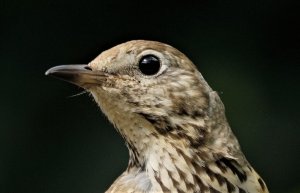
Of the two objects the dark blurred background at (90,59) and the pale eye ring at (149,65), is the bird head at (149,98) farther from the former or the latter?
the dark blurred background at (90,59)

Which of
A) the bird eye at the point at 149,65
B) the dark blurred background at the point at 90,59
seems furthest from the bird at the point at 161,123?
the dark blurred background at the point at 90,59

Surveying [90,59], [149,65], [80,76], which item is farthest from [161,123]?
[90,59]

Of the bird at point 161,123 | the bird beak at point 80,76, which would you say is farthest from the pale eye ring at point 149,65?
the bird beak at point 80,76

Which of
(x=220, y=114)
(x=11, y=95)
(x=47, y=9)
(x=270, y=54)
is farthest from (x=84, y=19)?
(x=220, y=114)

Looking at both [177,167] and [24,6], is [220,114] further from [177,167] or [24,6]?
[24,6]

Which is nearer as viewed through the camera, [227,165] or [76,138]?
[227,165]

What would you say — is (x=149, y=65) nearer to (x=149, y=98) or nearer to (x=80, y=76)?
(x=149, y=98)

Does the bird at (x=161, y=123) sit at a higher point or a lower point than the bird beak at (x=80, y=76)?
lower

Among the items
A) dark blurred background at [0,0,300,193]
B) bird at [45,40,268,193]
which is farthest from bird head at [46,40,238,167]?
dark blurred background at [0,0,300,193]

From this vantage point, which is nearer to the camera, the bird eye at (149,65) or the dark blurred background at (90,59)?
the bird eye at (149,65)
